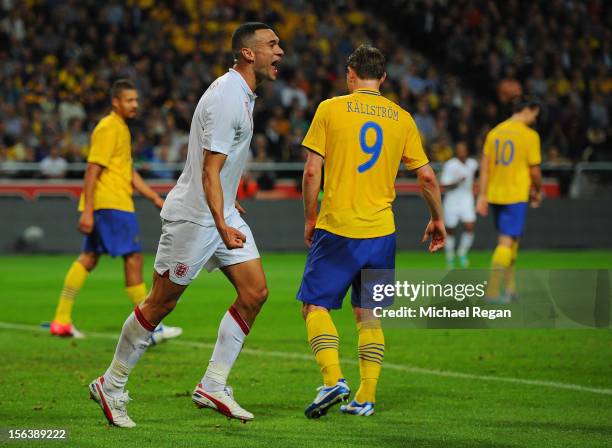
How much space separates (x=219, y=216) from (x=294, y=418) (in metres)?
1.52

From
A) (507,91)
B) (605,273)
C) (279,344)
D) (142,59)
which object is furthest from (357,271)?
(507,91)

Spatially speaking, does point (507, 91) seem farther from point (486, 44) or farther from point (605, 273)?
point (605, 273)

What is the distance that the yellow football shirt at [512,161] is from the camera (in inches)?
555

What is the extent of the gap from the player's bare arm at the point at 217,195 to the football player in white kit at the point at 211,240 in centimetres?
2

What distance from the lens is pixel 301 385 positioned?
28.7 ft

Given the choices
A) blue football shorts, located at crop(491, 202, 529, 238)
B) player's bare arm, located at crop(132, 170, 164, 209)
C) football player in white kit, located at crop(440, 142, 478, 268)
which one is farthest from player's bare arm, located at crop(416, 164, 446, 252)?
football player in white kit, located at crop(440, 142, 478, 268)

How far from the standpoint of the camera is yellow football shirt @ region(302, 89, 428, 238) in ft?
24.3

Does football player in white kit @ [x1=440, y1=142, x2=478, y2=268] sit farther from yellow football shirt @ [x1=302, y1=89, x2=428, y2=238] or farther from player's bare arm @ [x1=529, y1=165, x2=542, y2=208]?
yellow football shirt @ [x1=302, y1=89, x2=428, y2=238]

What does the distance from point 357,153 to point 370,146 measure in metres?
0.10

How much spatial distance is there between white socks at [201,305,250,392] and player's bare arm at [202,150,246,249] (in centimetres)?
78

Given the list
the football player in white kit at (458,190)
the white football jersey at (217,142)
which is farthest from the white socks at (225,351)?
the football player in white kit at (458,190)

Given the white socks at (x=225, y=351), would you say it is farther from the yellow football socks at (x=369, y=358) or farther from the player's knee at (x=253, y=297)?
the yellow football socks at (x=369, y=358)

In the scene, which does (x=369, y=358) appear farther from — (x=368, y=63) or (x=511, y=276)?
(x=511, y=276)

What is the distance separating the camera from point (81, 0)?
2614cm
